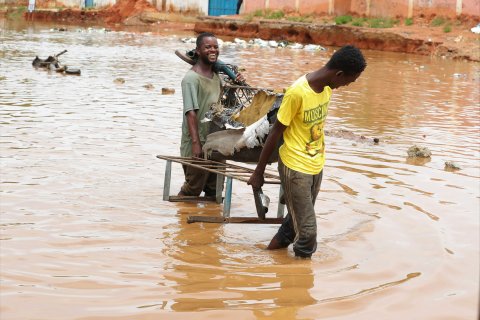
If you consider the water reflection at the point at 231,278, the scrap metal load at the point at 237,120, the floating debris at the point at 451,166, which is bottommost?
the water reflection at the point at 231,278

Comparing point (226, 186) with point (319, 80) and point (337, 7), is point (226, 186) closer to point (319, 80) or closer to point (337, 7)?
point (319, 80)

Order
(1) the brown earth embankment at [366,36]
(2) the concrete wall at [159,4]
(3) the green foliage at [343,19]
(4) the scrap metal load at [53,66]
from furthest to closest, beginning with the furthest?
(2) the concrete wall at [159,4] < (3) the green foliage at [343,19] < (1) the brown earth embankment at [366,36] < (4) the scrap metal load at [53,66]

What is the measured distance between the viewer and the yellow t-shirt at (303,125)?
4875 millimetres

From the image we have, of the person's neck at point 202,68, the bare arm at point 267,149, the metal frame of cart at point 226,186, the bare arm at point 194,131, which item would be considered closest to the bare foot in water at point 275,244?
the metal frame of cart at point 226,186

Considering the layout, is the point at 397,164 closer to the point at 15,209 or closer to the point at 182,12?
the point at 15,209

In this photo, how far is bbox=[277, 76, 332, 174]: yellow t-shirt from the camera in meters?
4.88

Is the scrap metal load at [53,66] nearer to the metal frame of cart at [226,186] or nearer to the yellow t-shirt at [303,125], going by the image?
the metal frame of cart at [226,186]

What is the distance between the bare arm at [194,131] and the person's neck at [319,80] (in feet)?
5.28

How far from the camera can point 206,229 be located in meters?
Result: 6.14

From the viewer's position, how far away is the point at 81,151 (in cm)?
879

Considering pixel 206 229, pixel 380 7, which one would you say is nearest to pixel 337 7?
pixel 380 7

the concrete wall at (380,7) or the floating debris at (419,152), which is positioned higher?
the concrete wall at (380,7)

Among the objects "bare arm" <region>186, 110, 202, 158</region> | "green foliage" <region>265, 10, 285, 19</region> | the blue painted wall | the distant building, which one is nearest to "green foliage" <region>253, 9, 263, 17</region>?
"green foliage" <region>265, 10, 285, 19</region>

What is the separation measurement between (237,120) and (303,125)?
142cm
